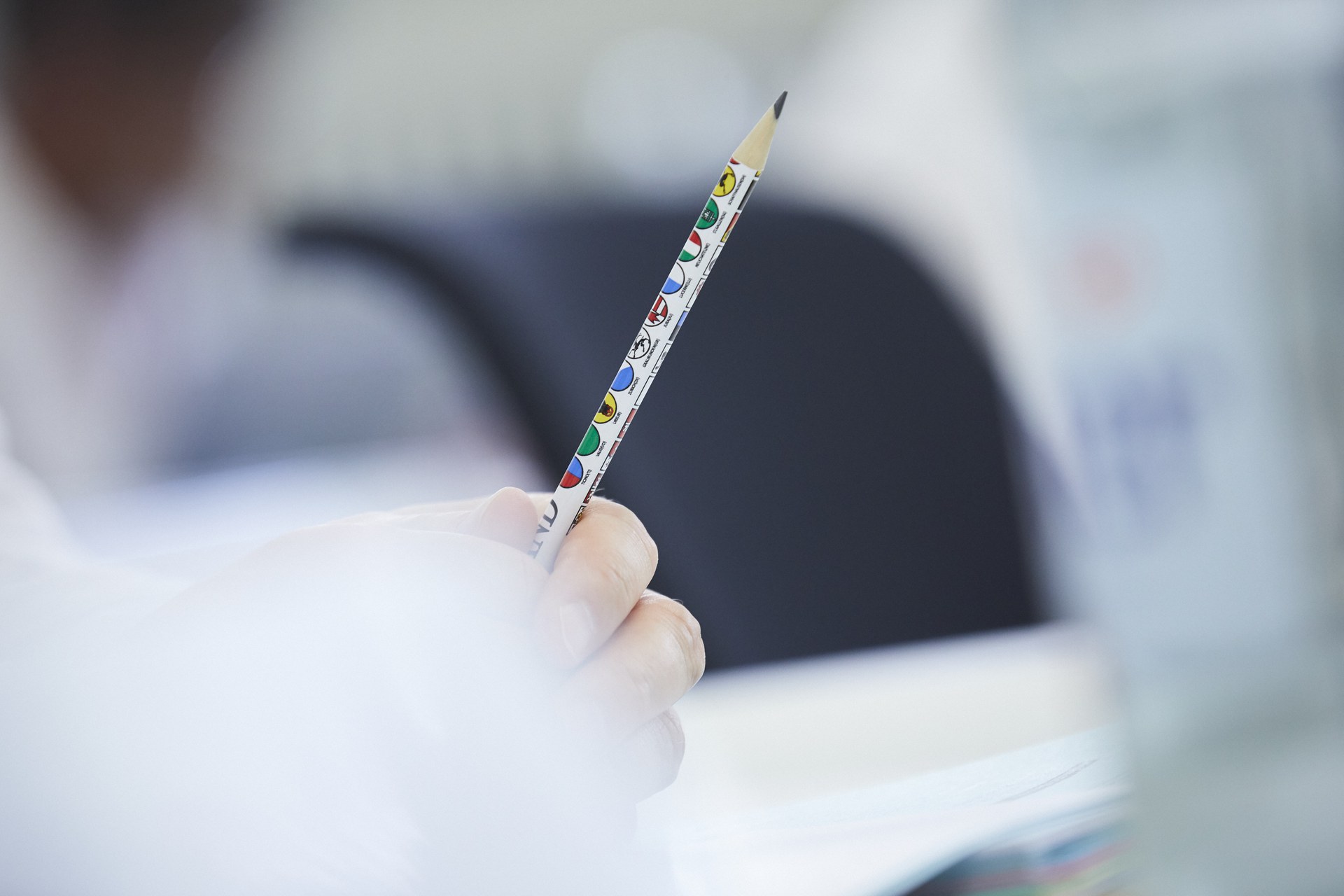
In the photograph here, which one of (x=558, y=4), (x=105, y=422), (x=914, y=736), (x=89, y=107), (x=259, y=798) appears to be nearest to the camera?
(x=259, y=798)

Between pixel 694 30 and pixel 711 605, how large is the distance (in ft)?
3.83

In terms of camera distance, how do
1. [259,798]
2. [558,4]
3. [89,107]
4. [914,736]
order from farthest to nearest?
[558,4] < [89,107] < [914,736] < [259,798]

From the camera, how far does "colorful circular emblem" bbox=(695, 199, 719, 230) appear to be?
0.53 feet

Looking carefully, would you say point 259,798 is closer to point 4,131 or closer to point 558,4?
point 4,131

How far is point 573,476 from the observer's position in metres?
0.19

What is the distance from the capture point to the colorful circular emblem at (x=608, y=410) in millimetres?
176

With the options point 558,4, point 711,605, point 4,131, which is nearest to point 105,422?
point 4,131

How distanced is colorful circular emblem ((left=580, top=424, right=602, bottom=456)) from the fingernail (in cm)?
3

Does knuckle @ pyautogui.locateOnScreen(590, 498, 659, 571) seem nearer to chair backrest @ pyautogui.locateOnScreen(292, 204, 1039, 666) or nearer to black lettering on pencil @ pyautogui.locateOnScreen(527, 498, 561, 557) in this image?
black lettering on pencil @ pyautogui.locateOnScreen(527, 498, 561, 557)

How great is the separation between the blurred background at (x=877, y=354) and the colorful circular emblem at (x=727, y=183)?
0.04 metres

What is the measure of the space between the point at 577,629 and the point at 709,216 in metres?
0.07

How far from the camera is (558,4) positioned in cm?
142

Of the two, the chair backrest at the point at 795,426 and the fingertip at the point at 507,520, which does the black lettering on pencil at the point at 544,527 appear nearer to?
the fingertip at the point at 507,520

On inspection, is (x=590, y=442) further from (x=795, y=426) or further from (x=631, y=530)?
(x=795, y=426)
